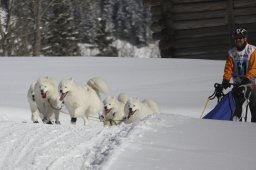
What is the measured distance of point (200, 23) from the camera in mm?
15328

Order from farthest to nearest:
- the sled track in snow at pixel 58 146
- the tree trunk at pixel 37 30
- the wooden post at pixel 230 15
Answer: the tree trunk at pixel 37 30 < the wooden post at pixel 230 15 < the sled track in snow at pixel 58 146

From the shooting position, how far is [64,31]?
3841 cm

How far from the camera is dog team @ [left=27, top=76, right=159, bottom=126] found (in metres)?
7.88

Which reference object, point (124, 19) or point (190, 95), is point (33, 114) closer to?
point (190, 95)

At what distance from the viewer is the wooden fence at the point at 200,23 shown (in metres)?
15.1

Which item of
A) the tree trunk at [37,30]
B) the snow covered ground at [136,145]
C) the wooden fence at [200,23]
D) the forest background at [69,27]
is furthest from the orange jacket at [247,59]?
the tree trunk at [37,30]

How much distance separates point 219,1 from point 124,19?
5990 cm

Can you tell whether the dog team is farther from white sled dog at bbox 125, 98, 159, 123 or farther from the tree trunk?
the tree trunk

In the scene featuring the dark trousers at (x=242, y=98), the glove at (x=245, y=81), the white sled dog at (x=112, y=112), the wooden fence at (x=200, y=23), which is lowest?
the white sled dog at (x=112, y=112)

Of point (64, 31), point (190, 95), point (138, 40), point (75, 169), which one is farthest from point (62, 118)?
point (138, 40)

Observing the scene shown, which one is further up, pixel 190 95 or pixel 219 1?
pixel 219 1

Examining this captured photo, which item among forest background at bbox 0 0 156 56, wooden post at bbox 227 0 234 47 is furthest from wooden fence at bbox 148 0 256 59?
forest background at bbox 0 0 156 56

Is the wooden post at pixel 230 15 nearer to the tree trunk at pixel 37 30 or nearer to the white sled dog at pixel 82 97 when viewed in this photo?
the white sled dog at pixel 82 97

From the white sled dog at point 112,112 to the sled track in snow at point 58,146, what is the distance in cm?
222
